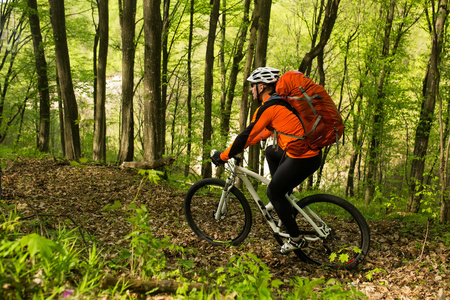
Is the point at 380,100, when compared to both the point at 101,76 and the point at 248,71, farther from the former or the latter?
the point at 101,76

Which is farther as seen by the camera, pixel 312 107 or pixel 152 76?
pixel 152 76

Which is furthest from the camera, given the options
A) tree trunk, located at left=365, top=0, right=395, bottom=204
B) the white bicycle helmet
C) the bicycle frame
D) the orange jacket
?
tree trunk, located at left=365, top=0, right=395, bottom=204

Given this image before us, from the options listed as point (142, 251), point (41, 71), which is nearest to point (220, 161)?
point (142, 251)

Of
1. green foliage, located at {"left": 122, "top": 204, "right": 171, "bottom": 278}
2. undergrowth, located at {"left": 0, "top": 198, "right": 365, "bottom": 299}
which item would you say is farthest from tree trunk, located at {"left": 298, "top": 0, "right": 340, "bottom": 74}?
undergrowth, located at {"left": 0, "top": 198, "right": 365, "bottom": 299}

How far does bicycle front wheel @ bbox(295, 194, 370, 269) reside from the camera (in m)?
3.52

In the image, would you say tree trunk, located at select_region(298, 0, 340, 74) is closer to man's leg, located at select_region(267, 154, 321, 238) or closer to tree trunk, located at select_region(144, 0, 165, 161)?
tree trunk, located at select_region(144, 0, 165, 161)

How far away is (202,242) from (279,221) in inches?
46.2

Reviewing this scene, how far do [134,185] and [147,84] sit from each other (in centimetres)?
250

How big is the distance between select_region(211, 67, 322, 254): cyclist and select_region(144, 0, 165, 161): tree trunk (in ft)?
12.5

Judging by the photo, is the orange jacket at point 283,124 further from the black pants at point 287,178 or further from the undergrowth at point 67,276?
the undergrowth at point 67,276

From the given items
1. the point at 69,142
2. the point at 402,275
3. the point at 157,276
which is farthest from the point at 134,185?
the point at 402,275

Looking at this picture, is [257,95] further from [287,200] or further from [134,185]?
[134,185]

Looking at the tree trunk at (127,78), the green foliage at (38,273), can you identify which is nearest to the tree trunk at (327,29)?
the tree trunk at (127,78)

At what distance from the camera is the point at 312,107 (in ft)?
10.4
